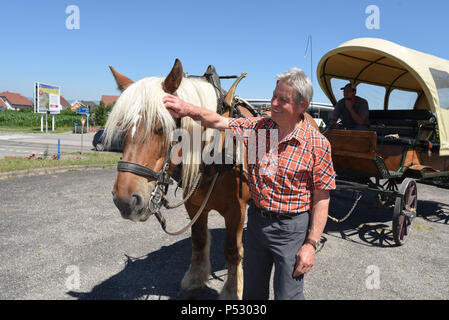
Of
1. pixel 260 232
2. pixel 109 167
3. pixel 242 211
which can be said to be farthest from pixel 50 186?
pixel 260 232

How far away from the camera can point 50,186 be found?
6.92m

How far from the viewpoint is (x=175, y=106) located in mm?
1776

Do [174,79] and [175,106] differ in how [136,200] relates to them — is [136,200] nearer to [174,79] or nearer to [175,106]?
[175,106]

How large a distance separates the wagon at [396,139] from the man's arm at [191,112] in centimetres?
279

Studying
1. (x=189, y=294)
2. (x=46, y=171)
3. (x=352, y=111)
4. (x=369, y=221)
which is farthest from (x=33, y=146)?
(x=369, y=221)

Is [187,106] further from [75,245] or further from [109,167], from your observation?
[109,167]

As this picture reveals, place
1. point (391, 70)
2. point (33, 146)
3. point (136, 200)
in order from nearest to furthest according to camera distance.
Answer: point (136, 200)
point (391, 70)
point (33, 146)

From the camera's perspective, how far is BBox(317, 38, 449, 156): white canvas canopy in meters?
4.15

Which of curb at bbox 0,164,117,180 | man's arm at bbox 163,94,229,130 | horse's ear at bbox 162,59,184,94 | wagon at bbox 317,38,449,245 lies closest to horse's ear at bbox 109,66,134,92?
horse's ear at bbox 162,59,184,94

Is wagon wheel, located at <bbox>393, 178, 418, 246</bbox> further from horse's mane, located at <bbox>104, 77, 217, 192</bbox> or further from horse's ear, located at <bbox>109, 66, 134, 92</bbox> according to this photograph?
horse's ear, located at <bbox>109, 66, 134, 92</bbox>

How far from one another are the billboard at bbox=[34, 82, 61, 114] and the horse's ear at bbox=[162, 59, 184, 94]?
2649 cm

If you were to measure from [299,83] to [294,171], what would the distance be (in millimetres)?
489

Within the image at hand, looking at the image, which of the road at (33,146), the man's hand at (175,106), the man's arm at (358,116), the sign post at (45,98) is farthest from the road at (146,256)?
the sign post at (45,98)

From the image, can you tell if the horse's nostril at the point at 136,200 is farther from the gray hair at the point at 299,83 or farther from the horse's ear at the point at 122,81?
the gray hair at the point at 299,83
